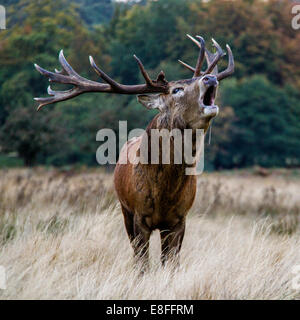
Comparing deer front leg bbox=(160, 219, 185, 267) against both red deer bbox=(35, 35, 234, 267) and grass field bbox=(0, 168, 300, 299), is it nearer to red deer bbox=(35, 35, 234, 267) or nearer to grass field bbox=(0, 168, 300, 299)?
red deer bbox=(35, 35, 234, 267)

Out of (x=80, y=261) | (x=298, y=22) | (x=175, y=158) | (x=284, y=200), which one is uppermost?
(x=298, y=22)

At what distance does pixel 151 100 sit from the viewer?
4.85 m

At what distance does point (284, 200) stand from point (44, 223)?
239 inches

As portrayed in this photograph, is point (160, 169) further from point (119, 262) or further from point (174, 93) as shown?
point (119, 262)

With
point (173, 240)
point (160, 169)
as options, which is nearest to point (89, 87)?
point (160, 169)

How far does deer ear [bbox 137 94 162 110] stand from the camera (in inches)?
189

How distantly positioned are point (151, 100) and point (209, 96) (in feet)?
2.38

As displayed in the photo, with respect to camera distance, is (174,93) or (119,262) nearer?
(174,93)

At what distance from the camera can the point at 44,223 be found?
603cm

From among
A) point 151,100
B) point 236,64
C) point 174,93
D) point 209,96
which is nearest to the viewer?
point 209,96

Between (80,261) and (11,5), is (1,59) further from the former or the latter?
(80,261)

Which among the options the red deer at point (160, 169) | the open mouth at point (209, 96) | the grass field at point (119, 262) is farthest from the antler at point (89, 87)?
the grass field at point (119, 262)

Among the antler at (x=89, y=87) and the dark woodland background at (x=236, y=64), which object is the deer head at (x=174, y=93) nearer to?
the antler at (x=89, y=87)

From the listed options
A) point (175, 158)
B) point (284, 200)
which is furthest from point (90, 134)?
point (175, 158)
